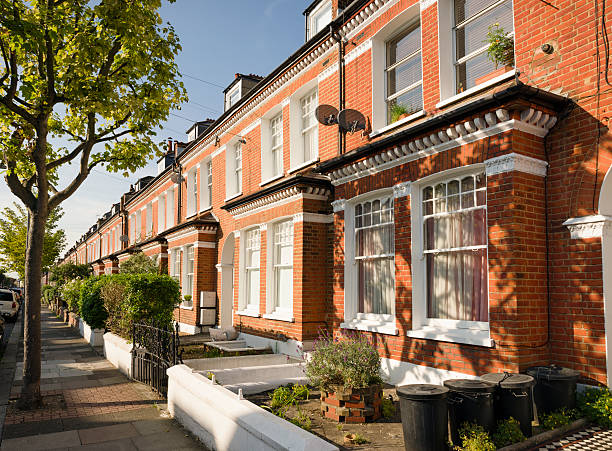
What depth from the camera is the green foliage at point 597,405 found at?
17.7ft

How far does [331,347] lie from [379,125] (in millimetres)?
4774

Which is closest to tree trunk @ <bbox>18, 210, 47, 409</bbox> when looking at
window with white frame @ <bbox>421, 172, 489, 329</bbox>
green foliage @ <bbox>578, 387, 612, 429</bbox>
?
window with white frame @ <bbox>421, 172, 489, 329</bbox>

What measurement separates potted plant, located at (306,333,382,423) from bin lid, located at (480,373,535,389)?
1.48 m

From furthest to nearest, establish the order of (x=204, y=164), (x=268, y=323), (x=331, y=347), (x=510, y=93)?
1. (x=204, y=164)
2. (x=268, y=323)
3. (x=331, y=347)
4. (x=510, y=93)

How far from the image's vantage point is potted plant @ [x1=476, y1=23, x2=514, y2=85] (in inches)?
280

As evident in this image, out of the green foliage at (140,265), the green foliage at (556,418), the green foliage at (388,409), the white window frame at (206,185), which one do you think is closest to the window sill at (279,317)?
the green foliage at (388,409)

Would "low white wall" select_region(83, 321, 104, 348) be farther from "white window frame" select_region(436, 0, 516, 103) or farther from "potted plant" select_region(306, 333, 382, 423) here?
"white window frame" select_region(436, 0, 516, 103)

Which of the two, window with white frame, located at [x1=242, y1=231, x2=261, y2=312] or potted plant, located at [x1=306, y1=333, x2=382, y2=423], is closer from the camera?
potted plant, located at [x1=306, y1=333, x2=382, y2=423]

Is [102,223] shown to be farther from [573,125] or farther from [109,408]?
[573,125]

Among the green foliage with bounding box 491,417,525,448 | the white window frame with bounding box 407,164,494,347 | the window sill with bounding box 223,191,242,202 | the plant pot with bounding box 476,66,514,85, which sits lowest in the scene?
the green foliage with bounding box 491,417,525,448

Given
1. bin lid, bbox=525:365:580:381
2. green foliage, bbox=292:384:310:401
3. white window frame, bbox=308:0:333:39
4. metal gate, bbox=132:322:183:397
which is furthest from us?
white window frame, bbox=308:0:333:39

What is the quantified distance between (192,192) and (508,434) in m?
16.8

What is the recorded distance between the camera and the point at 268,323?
38.4 ft

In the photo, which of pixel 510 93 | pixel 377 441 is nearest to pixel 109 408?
pixel 377 441
